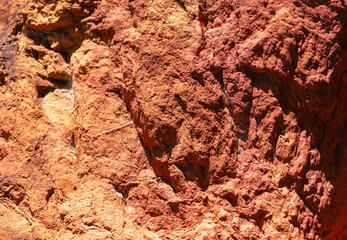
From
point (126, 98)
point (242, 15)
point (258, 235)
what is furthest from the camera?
point (126, 98)

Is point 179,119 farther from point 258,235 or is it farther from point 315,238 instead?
point 315,238

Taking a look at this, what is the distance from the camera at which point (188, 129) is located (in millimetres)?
2117

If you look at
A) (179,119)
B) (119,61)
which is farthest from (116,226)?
(119,61)

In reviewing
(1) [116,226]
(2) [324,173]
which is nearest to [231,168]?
(2) [324,173]

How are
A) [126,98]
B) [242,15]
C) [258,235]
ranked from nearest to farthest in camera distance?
[258,235]
[242,15]
[126,98]

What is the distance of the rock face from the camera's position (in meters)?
2.02

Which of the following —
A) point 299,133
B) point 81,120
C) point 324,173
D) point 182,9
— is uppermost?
point 182,9

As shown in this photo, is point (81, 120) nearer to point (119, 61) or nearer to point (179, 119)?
point (119, 61)

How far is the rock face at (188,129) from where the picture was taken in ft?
6.61

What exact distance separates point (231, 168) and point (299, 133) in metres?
0.38

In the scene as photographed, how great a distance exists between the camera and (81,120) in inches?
93.4

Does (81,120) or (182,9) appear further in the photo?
(81,120)

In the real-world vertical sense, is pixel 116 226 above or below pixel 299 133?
below

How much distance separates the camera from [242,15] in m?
2.10
